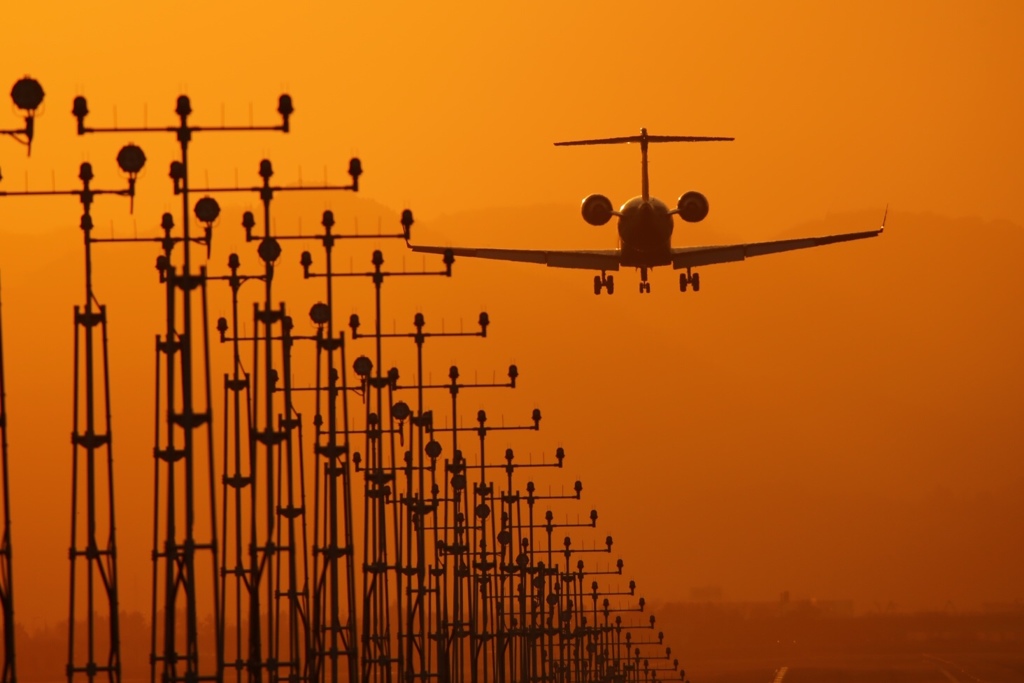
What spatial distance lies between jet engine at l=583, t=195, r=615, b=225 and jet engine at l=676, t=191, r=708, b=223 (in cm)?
329

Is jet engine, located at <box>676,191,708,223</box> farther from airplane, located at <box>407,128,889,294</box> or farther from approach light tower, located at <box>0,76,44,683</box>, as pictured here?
approach light tower, located at <box>0,76,44,683</box>

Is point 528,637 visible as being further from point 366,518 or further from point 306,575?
point 306,575

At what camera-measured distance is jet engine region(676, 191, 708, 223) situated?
115000 millimetres

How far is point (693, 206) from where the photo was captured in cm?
11556

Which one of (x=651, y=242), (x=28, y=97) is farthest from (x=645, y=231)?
(x=28, y=97)

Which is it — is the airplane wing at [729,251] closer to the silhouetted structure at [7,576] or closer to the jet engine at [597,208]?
the jet engine at [597,208]

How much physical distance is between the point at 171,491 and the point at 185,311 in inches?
220

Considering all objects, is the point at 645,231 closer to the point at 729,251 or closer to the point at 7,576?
the point at 729,251

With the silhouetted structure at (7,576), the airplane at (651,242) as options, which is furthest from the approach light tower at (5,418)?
the airplane at (651,242)

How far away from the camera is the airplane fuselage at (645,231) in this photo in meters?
116

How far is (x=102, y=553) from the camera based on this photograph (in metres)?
55.7

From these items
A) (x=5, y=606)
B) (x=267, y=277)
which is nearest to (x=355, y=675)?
(x=267, y=277)

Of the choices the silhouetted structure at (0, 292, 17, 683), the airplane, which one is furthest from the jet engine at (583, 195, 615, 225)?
the silhouetted structure at (0, 292, 17, 683)

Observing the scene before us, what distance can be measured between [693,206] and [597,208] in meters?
4.65
